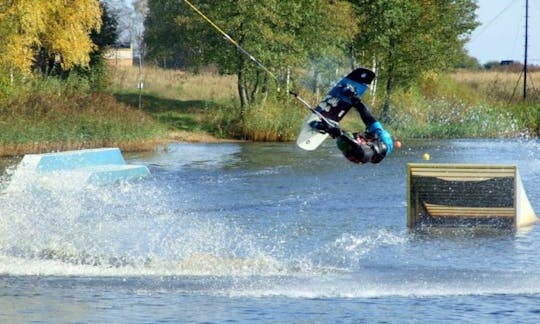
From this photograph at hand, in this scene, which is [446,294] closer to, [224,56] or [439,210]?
[439,210]

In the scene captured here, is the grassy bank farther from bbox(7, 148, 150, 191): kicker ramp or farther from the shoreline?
bbox(7, 148, 150, 191): kicker ramp

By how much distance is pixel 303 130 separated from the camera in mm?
15773

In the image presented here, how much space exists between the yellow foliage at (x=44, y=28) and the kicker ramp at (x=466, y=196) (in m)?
18.5

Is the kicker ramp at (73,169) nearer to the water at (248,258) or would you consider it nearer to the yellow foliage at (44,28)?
the water at (248,258)

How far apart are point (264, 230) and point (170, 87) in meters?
34.2

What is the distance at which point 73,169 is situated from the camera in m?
24.1

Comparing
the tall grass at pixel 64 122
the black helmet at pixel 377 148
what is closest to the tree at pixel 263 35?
the tall grass at pixel 64 122

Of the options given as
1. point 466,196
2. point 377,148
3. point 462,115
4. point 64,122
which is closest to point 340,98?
point 377,148

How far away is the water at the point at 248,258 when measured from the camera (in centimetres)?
1155

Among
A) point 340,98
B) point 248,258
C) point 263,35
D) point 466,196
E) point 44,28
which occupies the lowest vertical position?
point 248,258

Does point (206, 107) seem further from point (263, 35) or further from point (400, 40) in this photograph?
point (400, 40)

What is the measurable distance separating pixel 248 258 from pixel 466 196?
4467mm

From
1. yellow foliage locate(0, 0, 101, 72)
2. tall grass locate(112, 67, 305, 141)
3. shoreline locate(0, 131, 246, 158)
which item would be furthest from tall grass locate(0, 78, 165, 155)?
tall grass locate(112, 67, 305, 141)

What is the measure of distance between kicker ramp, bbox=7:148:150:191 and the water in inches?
18.3
